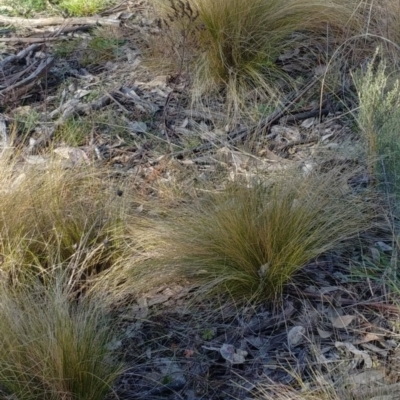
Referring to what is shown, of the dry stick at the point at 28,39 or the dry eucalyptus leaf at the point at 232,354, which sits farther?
the dry stick at the point at 28,39

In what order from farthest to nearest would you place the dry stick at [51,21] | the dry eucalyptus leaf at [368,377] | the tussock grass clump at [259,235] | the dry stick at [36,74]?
the dry stick at [51,21] → the dry stick at [36,74] → the tussock grass clump at [259,235] → the dry eucalyptus leaf at [368,377]

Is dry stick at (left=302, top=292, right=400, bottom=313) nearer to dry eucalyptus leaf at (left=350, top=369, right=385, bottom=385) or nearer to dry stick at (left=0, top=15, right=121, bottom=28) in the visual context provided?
dry eucalyptus leaf at (left=350, top=369, right=385, bottom=385)

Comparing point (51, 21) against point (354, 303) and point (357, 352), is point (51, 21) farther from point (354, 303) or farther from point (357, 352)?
point (357, 352)

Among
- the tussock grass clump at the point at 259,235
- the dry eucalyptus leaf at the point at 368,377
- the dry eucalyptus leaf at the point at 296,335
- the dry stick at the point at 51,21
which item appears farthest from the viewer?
the dry stick at the point at 51,21

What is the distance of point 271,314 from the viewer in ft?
10.6

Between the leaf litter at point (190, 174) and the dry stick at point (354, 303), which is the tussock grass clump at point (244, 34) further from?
the dry stick at point (354, 303)

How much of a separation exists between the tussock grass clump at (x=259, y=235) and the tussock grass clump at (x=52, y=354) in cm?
64

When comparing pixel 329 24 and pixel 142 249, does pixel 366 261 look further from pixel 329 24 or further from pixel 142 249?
pixel 329 24

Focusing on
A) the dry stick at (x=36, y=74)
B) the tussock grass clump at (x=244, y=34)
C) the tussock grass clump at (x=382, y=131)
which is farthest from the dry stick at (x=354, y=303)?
the dry stick at (x=36, y=74)

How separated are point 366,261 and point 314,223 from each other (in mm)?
278

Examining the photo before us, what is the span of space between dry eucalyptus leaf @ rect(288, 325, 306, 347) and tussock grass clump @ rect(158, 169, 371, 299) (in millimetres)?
191

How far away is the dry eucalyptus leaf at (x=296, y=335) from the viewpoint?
10.0 feet

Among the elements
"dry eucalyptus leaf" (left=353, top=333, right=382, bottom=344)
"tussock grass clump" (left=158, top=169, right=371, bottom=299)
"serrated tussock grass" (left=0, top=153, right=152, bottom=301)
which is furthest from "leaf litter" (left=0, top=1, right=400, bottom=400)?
"serrated tussock grass" (left=0, top=153, right=152, bottom=301)

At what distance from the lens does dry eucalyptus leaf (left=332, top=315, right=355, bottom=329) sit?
308 centimetres
